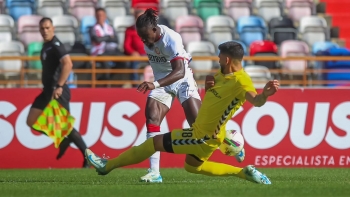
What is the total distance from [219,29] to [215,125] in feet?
30.8

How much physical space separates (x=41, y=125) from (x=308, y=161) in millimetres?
4514

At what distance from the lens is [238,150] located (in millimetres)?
10828

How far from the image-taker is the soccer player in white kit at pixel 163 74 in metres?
10.9

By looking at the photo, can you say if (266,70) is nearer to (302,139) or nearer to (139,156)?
(302,139)

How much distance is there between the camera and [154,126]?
1142cm

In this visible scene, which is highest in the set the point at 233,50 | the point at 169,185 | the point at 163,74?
the point at 233,50

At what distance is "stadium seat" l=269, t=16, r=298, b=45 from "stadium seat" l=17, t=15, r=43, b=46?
4841 mm

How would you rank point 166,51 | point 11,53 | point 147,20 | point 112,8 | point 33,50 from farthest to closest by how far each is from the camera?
point 112,8
point 33,50
point 11,53
point 166,51
point 147,20

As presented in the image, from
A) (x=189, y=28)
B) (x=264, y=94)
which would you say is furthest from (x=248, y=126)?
(x=264, y=94)

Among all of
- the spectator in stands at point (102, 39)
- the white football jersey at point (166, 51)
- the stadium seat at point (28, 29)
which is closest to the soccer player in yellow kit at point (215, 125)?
the white football jersey at point (166, 51)

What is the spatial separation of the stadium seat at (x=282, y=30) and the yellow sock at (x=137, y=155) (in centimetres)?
952

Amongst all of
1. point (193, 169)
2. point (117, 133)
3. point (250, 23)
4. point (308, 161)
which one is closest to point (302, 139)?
point (308, 161)

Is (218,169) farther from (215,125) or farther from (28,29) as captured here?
(28,29)

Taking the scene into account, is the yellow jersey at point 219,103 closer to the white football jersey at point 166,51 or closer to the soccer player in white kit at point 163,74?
the soccer player in white kit at point 163,74
